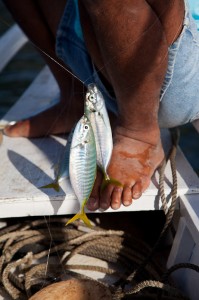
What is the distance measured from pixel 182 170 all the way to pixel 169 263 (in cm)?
38

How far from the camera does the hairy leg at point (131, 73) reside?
1730 millimetres

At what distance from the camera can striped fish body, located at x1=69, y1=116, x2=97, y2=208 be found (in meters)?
1.65

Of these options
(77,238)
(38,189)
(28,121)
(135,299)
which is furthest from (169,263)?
(28,121)

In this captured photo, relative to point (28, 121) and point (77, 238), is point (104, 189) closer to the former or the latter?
point (77, 238)

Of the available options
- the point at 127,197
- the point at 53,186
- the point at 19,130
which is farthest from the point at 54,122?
the point at 127,197

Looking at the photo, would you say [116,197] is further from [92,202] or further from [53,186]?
[53,186]

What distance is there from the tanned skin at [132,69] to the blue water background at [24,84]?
147cm

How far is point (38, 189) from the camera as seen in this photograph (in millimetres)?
2033

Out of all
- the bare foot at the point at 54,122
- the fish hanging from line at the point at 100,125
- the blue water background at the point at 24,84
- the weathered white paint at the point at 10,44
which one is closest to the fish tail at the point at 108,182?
the fish hanging from line at the point at 100,125

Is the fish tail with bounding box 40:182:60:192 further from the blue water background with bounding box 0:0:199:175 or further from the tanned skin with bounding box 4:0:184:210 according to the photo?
the blue water background with bounding box 0:0:199:175

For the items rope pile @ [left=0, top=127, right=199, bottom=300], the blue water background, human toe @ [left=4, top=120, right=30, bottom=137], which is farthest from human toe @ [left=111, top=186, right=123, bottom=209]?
the blue water background

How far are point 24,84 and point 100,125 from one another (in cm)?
310

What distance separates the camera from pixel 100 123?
1763 millimetres

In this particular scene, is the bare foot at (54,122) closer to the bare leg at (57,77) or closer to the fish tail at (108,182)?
the bare leg at (57,77)
